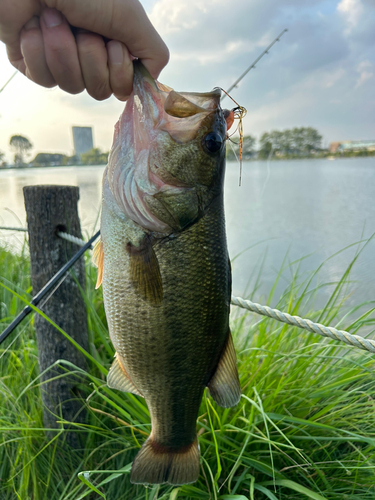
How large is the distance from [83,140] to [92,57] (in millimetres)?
1342

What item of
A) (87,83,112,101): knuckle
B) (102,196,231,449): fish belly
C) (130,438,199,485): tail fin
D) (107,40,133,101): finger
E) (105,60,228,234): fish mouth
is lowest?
(130,438,199,485): tail fin

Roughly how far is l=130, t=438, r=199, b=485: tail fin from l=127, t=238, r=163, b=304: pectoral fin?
595mm

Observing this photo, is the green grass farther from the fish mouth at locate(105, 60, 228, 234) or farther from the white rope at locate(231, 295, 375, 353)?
the fish mouth at locate(105, 60, 228, 234)

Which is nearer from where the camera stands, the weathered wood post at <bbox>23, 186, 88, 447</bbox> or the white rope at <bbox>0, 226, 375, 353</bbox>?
the white rope at <bbox>0, 226, 375, 353</bbox>

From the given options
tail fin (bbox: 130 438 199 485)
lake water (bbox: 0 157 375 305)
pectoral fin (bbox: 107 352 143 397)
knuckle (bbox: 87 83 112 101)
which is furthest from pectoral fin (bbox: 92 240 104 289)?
lake water (bbox: 0 157 375 305)

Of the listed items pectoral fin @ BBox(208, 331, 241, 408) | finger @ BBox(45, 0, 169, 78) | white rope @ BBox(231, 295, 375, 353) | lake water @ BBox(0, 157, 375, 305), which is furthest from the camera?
lake water @ BBox(0, 157, 375, 305)

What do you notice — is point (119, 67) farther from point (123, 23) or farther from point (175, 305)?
point (175, 305)

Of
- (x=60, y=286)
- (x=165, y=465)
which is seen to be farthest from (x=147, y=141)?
(x=60, y=286)

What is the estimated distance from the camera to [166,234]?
3.64 feet

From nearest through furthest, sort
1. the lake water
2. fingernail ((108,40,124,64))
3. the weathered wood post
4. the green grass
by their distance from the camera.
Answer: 1. fingernail ((108,40,124,64))
2. the green grass
3. the weathered wood post
4. the lake water

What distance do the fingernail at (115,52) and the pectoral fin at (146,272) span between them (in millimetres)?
565

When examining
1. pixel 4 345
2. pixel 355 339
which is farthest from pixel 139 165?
pixel 4 345

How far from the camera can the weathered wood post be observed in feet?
6.84

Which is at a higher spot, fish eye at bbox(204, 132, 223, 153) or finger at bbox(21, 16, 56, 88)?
finger at bbox(21, 16, 56, 88)
